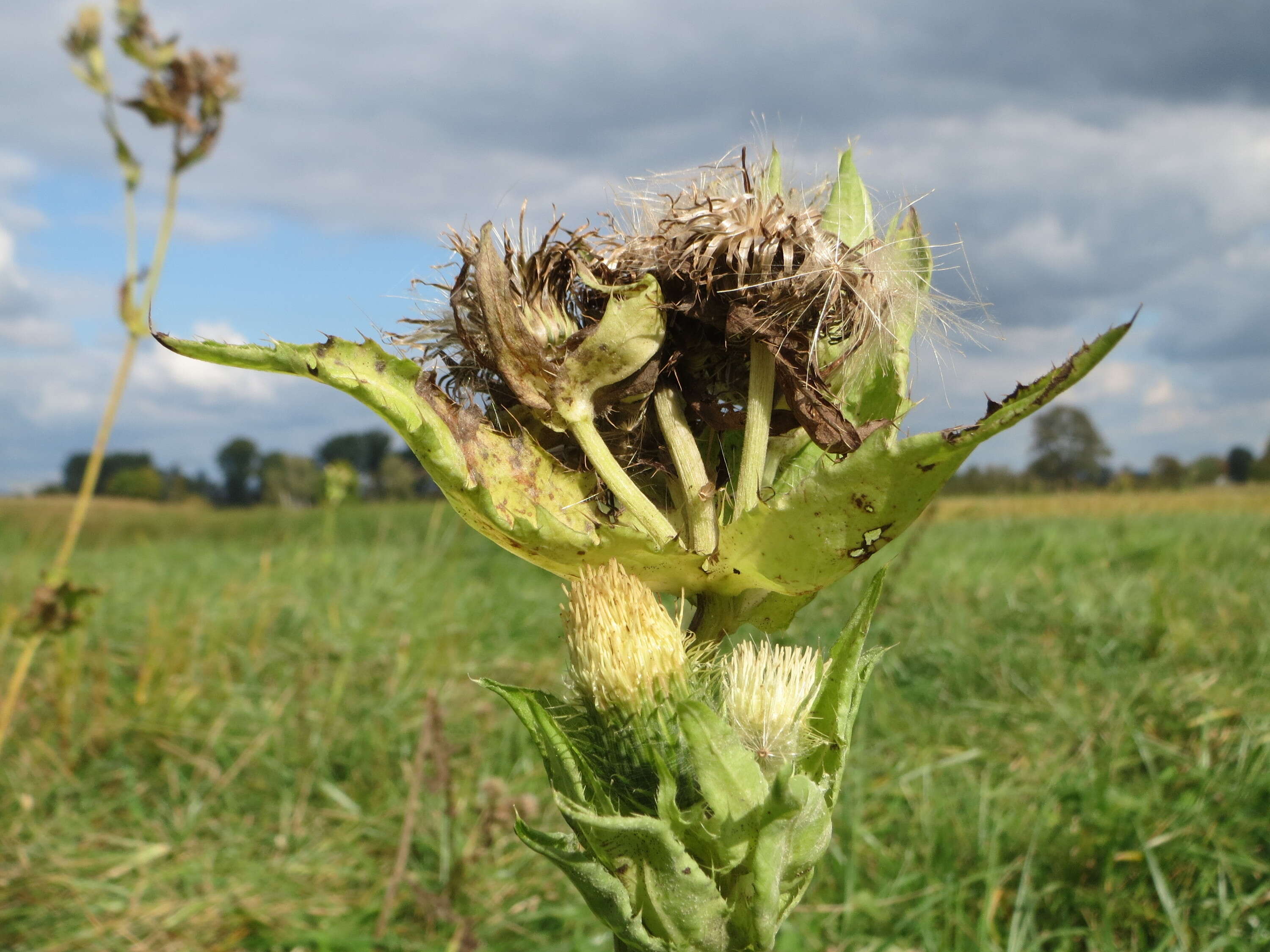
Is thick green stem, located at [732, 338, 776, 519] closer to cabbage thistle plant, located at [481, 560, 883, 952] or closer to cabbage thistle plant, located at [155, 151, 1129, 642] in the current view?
cabbage thistle plant, located at [155, 151, 1129, 642]

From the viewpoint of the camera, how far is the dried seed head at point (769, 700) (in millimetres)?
1232

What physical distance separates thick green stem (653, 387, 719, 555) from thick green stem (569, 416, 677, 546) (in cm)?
4

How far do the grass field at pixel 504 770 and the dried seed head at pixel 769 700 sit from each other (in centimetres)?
199

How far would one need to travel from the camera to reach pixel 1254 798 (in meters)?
3.95

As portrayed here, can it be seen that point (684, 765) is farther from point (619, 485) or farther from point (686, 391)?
point (686, 391)

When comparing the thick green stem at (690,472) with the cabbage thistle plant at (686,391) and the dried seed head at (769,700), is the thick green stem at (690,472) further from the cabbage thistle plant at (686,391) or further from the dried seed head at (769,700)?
the dried seed head at (769,700)

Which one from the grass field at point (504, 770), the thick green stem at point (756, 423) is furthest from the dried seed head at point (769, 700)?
the grass field at point (504, 770)

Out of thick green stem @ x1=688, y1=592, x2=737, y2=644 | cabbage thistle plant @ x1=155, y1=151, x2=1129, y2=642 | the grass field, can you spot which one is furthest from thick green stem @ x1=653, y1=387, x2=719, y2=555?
the grass field

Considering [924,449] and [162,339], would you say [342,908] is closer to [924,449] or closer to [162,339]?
[162,339]

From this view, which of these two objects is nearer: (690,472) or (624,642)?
(624,642)

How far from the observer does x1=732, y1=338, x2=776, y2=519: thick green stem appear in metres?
1.30

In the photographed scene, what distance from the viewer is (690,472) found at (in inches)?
52.4

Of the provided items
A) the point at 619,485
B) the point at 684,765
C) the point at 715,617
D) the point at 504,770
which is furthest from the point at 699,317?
the point at 504,770

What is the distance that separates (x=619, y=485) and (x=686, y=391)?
0.65 feet
